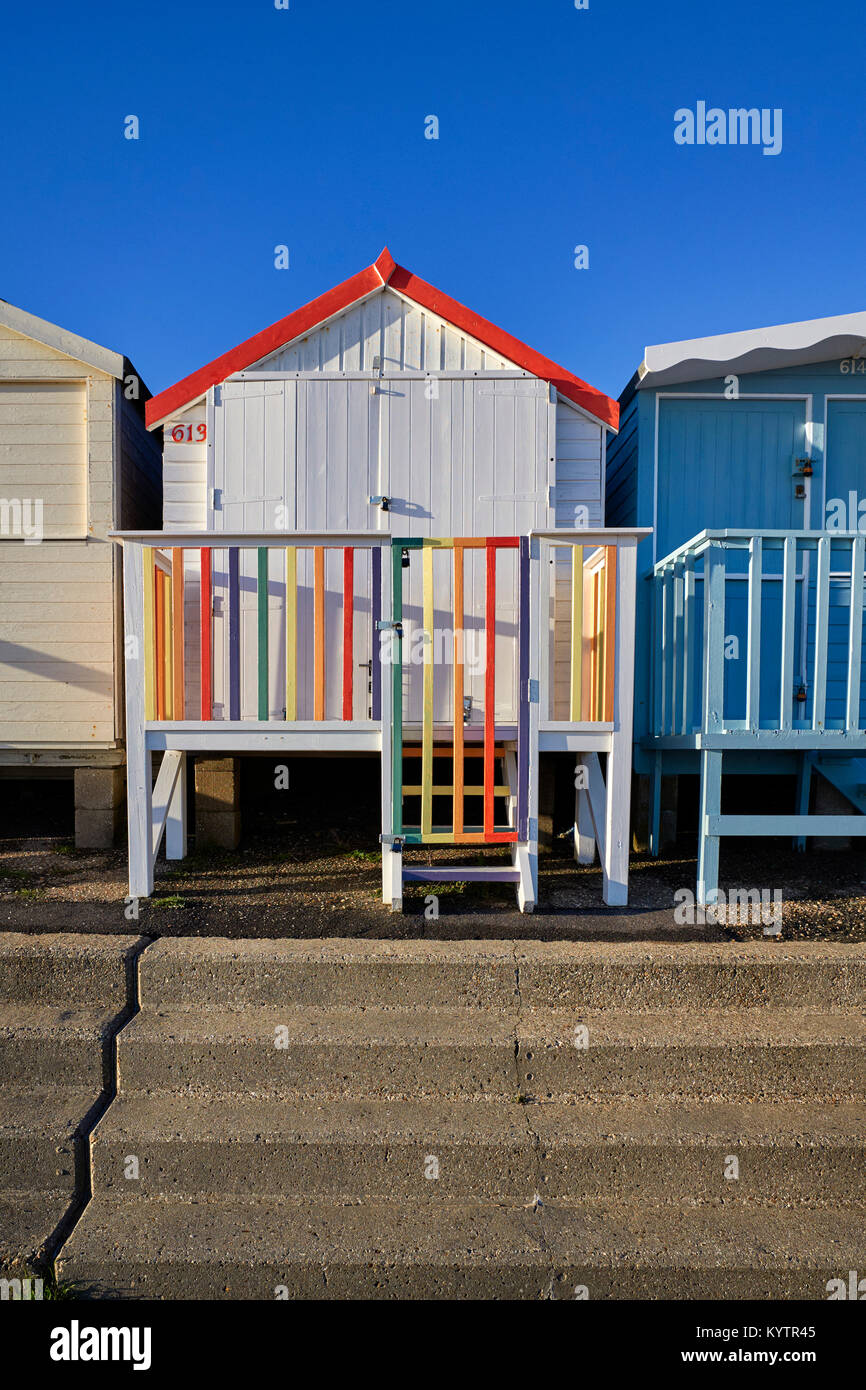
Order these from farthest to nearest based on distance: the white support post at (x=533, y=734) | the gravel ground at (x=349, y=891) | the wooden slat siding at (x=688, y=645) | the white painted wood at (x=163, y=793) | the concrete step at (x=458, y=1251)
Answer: the wooden slat siding at (x=688, y=645)
the white painted wood at (x=163, y=793)
the white support post at (x=533, y=734)
the gravel ground at (x=349, y=891)
the concrete step at (x=458, y=1251)

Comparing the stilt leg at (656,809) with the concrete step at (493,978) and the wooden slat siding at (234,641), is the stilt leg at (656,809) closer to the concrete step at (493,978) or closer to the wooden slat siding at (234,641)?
the concrete step at (493,978)

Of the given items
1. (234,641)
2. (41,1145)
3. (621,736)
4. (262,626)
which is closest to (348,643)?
(262,626)

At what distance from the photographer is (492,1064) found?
2.71 meters

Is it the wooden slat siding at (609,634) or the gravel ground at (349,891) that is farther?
the wooden slat siding at (609,634)

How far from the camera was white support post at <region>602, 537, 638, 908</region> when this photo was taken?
362 centimetres

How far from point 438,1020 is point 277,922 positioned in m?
0.93

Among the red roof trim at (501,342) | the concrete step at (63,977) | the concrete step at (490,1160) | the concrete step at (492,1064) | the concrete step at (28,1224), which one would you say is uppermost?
the red roof trim at (501,342)

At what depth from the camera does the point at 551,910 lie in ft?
11.7

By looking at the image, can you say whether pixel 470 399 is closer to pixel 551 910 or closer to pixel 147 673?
pixel 147 673

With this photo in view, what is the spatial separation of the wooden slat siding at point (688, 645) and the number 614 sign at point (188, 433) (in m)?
3.04

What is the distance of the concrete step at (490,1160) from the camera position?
96.2 inches

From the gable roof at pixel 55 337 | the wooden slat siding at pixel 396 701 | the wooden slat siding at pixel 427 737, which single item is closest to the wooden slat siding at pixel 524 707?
the wooden slat siding at pixel 427 737

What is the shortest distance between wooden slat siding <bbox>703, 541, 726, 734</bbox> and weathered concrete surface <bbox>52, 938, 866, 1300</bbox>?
3.61ft

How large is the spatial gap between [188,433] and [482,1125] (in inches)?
167
